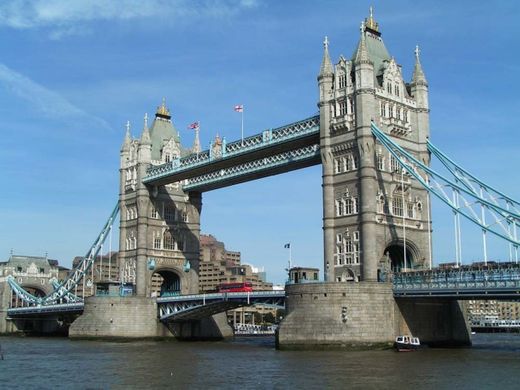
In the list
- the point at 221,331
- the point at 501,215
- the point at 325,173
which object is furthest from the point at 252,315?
the point at 501,215

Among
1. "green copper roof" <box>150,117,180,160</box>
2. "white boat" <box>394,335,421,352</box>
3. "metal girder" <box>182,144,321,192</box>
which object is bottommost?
"white boat" <box>394,335,421,352</box>

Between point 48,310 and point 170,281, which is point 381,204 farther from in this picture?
point 48,310

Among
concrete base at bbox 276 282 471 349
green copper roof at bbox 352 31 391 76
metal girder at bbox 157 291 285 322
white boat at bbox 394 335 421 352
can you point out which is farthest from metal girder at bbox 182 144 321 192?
white boat at bbox 394 335 421 352

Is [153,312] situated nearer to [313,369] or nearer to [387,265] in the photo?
[387,265]

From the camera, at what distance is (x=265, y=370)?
4881 centimetres

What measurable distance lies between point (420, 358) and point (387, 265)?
13.7 metres

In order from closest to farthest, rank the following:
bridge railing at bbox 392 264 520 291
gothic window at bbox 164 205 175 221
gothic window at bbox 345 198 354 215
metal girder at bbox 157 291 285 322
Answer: bridge railing at bbox 392 264 520 291, gothic window at bbox 345 198 354 215, metal girder at bbox 157 291 285 322, gothic window at bbox 164 205 175 221

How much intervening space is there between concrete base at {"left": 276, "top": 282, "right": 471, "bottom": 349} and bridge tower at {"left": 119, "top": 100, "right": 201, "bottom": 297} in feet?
115

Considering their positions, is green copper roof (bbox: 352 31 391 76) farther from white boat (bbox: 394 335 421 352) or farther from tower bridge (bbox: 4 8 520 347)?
white boat (bbox: 394 335 421 352)

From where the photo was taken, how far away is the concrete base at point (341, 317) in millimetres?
61531

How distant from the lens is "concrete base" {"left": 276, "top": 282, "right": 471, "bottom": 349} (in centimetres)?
6153

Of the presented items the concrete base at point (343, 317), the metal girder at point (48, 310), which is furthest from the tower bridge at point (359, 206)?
the metal girder at point (48, 310)

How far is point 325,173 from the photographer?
238 ft

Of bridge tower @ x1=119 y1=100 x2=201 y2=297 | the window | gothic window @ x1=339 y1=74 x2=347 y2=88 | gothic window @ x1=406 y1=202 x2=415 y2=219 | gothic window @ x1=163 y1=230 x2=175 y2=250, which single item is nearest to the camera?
gothic window @ x1=339 y1=74 x2=347 y2=88
